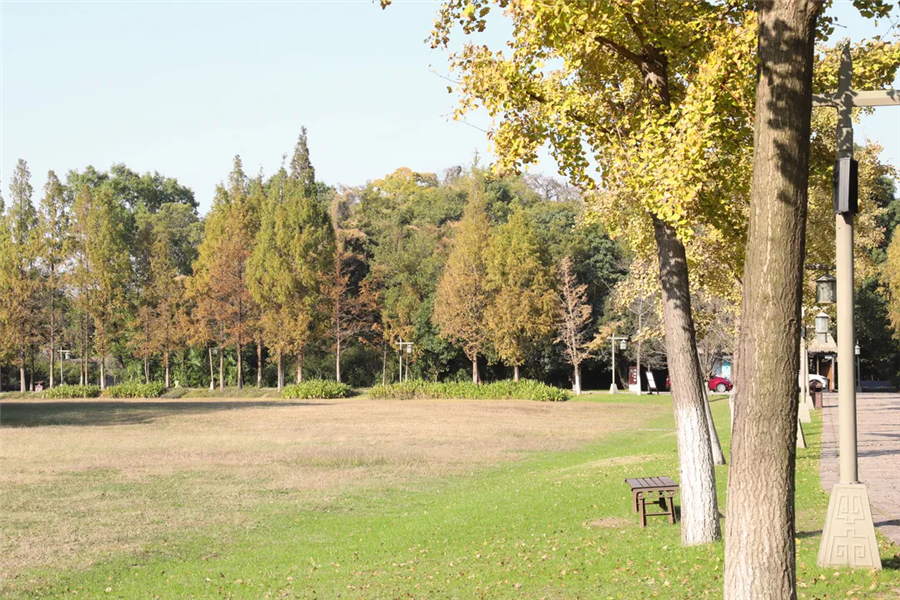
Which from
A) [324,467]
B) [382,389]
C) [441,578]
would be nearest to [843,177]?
[441,578]

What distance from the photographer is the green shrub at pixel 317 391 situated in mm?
53531

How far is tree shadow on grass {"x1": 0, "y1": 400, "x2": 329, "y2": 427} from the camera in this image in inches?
1415

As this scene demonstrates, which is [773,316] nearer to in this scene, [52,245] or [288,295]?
[288,295]

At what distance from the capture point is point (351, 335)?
62750 mm

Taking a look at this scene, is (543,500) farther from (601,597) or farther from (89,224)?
(89,224)

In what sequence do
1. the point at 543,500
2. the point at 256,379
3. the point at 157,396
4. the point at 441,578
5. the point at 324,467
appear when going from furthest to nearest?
1. the point at 256,379
2. the point at 157,396
3. the point at 324,467
4. the point at 543,500
5. the point at 441,578

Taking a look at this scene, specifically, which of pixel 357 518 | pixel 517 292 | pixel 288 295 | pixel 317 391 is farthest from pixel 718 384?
pixel 357 518

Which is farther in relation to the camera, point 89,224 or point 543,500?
point 89,224

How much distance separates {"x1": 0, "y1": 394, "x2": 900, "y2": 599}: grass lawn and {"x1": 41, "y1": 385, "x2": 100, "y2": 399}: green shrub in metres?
27.5

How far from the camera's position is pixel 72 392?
185 feet

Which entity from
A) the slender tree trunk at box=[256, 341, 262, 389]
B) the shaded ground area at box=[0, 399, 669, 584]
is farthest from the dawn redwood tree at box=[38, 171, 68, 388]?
the shaded ground area at box=[0, 399, 669, 584]

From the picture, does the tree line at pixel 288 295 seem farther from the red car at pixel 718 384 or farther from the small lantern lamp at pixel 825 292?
the small lantern lamp at pixel 825 292

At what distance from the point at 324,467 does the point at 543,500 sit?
792 cm

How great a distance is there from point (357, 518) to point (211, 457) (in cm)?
974
